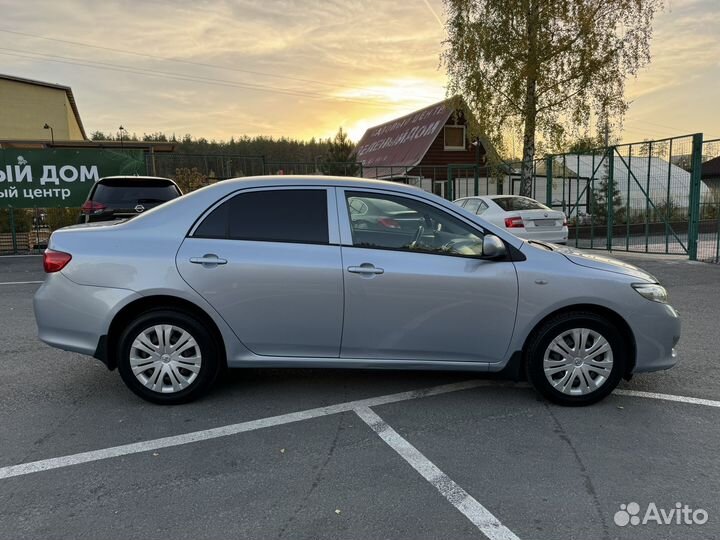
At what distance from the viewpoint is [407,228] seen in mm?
3893

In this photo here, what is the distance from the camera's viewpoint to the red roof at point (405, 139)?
98.8 feet

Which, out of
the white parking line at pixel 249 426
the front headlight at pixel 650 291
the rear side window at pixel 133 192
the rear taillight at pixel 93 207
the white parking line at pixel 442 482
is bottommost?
the white parking line at pixel 442 482

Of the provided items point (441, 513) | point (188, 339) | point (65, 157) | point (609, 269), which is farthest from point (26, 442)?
point (65, 157)

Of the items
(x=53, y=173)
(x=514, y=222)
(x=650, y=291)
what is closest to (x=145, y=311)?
(x=650, y=291)

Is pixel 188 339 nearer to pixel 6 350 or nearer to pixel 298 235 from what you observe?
pixel 298 235

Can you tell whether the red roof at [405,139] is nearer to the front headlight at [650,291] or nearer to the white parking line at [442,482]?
the front headlight at [650,291]

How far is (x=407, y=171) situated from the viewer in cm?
2908

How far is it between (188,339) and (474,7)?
15.6m

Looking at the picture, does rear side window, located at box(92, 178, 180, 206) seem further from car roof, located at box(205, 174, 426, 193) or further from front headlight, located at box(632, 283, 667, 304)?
front headlight, located at box(632, 283, 667, 304)

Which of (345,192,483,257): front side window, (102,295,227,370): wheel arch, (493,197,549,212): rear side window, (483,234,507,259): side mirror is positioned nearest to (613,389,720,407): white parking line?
(483,234,507,259): side mirror

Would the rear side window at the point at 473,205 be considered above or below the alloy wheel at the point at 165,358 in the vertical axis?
above

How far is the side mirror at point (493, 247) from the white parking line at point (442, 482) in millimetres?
1385

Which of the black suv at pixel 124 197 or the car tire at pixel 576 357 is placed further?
the black suv at pixel 124 197

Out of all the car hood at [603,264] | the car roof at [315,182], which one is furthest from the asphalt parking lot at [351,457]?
the car roof at [315,182]
